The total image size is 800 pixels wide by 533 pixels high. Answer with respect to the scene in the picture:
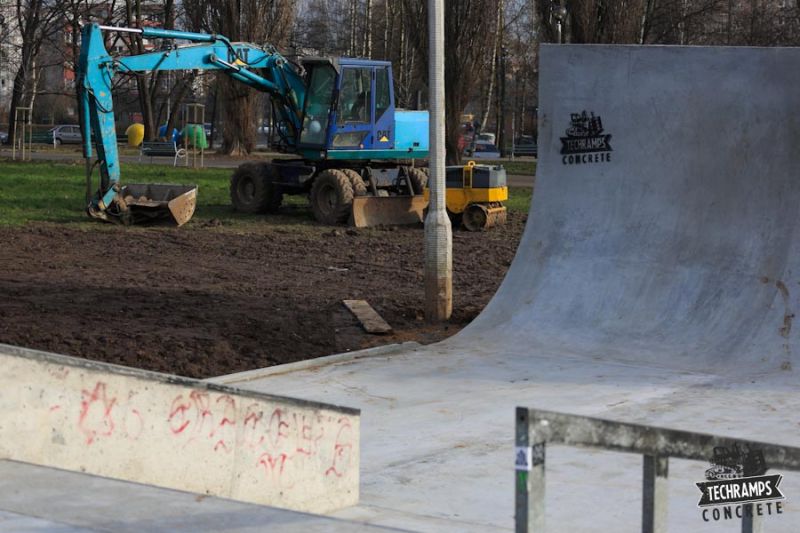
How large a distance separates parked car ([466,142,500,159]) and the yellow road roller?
35.4 m

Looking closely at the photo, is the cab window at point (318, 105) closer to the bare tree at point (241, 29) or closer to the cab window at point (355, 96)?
the cab window at point (355, 96)

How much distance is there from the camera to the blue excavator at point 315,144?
66.3 ft

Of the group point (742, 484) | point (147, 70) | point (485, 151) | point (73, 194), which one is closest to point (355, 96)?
point (147, 70)

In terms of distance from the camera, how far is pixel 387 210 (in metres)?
21.2

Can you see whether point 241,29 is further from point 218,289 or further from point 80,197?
point 218,289

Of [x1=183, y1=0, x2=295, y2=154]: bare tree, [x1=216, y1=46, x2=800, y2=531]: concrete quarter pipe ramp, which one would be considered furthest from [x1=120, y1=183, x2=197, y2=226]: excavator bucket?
[x1=183, y1=0, x2=295, y2=154]: bare tree

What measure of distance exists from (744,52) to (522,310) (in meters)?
3.17

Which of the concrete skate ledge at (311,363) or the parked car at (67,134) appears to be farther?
the parked car at (67,134)

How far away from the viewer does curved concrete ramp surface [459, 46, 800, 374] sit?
10305mm

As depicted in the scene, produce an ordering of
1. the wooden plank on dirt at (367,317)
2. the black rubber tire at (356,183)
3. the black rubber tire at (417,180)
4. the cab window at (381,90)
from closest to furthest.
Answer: the wooden plank on dirt at (367,317), the black rubber tire at (356,183), the cab window at (381,90), the black rubber tire at (417,180)

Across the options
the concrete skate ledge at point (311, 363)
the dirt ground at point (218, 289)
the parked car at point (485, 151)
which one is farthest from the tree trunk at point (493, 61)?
the concrete skate ledge at point (311, 363)

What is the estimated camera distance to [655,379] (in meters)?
9.49

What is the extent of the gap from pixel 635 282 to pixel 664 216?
2.40 ft

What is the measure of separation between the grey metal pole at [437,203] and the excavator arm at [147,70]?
26.8 ft
